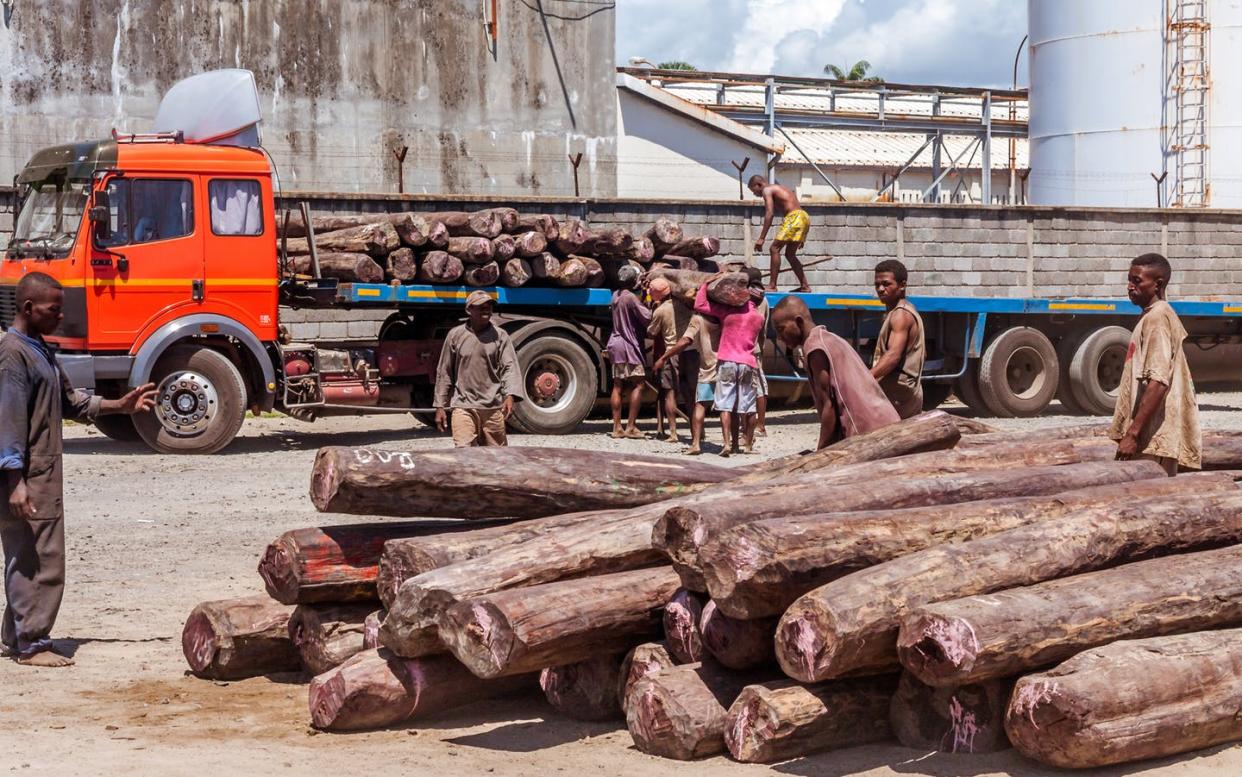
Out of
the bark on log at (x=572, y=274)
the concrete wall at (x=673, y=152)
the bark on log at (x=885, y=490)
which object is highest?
the concrete wall at (x=673, y=152)

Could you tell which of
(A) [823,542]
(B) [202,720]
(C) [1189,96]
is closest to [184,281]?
(B) [202,720]

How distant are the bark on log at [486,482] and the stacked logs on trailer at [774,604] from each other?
1 cm

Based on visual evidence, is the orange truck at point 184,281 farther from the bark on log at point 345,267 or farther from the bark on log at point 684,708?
the bark on log at point 684,708

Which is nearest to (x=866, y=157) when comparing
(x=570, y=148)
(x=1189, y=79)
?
(x=1189, y=79)

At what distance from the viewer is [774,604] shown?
5.88 metres

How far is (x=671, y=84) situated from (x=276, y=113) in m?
12.9

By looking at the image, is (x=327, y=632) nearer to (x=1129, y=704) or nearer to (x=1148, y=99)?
(x=1129, y=704)

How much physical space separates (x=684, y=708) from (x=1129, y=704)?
158cm

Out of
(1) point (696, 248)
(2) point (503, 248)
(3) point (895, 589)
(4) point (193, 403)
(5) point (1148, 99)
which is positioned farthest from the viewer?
(5) point (1148, 99)

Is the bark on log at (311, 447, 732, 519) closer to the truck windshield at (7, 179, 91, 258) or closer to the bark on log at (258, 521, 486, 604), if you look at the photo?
the bark on log at (258, 521, 486, 604)

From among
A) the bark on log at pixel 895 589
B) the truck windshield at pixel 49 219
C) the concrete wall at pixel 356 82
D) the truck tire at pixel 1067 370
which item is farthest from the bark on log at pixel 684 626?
the concrete wall at pixel 356 82

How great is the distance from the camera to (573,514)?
23.5ft

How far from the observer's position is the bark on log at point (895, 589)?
5.56m

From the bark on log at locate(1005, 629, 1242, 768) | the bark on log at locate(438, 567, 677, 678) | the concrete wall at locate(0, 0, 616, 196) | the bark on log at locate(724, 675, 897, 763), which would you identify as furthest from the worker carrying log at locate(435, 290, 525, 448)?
the concrete wall at locate(0, 0, 616, 196)
